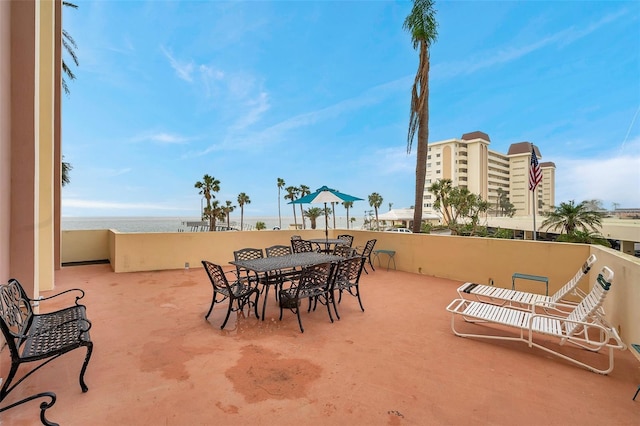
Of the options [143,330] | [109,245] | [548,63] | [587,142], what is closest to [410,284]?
[143,330]

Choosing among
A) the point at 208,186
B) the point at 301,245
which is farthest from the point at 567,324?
the point at 208,186

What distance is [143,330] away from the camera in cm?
377

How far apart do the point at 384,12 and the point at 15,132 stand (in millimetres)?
17571

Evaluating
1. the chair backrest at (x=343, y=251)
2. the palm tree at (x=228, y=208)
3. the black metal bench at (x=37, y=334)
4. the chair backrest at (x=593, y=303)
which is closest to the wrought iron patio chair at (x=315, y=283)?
the chair backrest at (x=343, y=251)

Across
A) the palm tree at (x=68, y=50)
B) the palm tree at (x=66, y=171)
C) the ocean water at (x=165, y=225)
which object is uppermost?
the palm tree at (x=68, y=50)

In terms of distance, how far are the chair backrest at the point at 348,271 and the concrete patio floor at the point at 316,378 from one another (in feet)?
1.82

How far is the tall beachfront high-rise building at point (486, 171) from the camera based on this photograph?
65250 mm

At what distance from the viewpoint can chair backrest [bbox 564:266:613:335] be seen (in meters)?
2.81

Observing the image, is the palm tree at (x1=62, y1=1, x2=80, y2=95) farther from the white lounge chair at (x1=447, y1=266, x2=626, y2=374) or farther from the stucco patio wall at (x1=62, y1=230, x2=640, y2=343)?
the white lounge chair at (x1=447, y1=266, x2=626, y2=374)

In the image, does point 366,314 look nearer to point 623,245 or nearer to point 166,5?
point 166,5

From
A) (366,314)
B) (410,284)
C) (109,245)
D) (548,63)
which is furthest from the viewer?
(548,63)

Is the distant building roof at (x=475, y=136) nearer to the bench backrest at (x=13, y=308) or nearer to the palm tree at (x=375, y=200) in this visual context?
the palm tree at (x=375, y=200)

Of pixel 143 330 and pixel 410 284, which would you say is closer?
pixel 143 330

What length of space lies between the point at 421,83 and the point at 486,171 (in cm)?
6782
